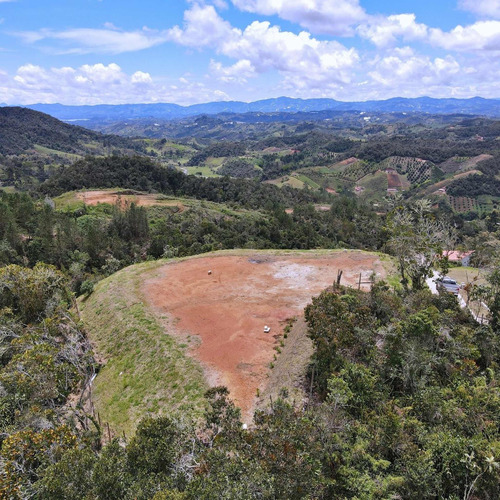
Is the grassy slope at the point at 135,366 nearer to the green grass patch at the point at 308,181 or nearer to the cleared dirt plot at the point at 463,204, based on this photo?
the cleared dirt plot at the point at 463,204

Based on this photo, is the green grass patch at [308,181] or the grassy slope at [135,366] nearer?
the grassy slope at [135,366]

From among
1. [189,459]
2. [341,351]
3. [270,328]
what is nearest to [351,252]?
[270,328]

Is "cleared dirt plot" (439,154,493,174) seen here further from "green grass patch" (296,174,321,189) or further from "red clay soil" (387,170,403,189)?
"green grass patch" (296,174,321,189)

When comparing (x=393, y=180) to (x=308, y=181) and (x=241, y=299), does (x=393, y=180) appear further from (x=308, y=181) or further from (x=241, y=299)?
(x=241, y=299)

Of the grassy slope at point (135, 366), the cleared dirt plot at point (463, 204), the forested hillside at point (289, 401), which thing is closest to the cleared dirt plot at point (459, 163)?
the cleared dirt plot at point (463, 204)

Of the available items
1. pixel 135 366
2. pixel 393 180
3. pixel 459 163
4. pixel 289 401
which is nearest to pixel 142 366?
pixel 135 366

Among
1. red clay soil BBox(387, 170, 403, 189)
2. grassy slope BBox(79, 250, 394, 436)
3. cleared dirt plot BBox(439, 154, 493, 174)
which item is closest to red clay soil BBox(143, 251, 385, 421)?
grassy slope BBox(79, 250, 394, 436)

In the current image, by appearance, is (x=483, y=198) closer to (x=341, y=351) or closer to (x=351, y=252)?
(x=351, y=252)
